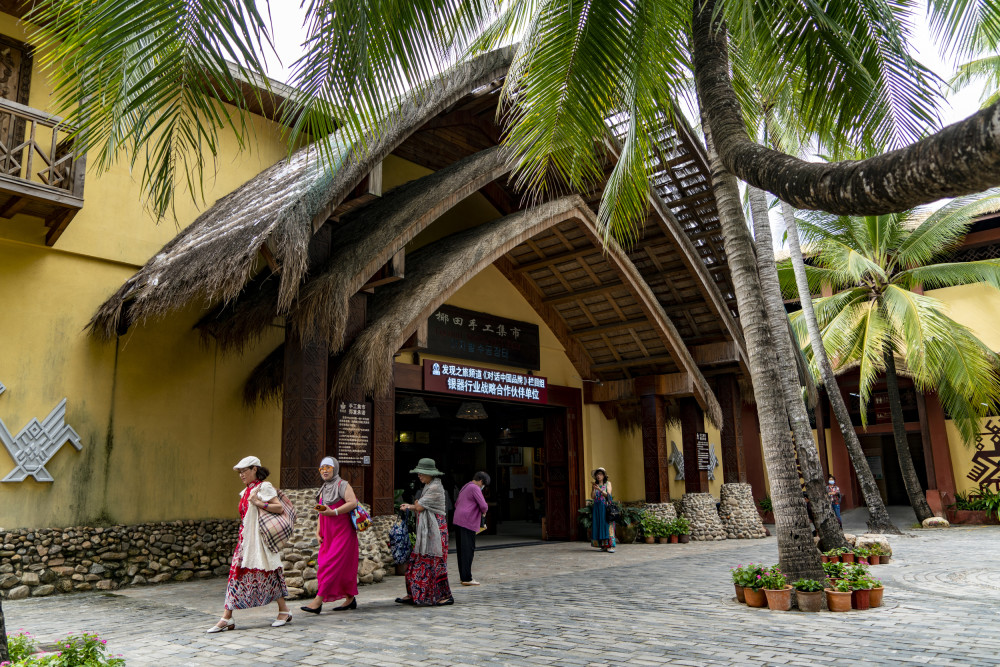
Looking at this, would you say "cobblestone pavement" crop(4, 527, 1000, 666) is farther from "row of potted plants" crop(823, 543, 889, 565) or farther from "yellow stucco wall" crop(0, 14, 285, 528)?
"yellow stucco wall" crop(0, 14, 285, 528)

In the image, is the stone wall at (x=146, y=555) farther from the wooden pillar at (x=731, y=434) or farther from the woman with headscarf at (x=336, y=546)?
the wooden pillar at (x=731, y=434)

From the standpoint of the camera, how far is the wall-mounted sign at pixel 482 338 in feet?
40.4

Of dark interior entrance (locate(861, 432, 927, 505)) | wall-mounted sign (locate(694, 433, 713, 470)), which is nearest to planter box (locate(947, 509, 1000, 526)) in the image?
dark interior entrance (locate(861, 432, 927, 505))

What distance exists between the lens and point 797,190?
3373 millimetres

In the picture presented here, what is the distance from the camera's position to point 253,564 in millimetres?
5805

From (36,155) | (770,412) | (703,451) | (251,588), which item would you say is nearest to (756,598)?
(770,412)

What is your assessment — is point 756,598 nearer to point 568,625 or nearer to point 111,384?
point 568,625

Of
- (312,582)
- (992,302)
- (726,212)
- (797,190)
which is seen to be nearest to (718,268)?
(726,212)

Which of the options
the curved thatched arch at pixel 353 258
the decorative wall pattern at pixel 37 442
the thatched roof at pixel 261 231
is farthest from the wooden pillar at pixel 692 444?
the decorative wall pattern at pixel 37 442

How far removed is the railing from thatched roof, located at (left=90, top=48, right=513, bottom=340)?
1.30 metres

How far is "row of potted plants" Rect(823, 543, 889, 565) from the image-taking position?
8.25m

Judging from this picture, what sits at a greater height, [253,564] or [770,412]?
[770,412]

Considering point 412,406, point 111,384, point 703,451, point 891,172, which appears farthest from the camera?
point 703,451

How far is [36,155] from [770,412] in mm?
8767
